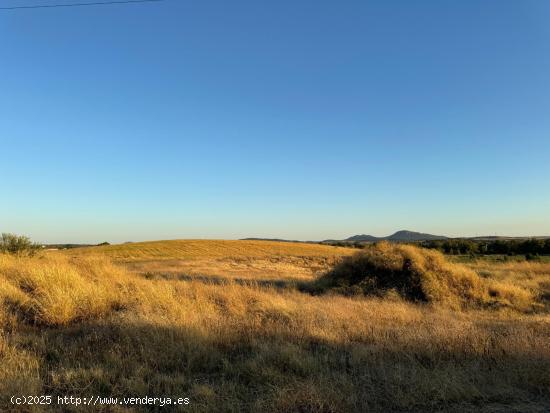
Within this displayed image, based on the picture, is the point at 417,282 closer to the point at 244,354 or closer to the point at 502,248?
the point at 244,354

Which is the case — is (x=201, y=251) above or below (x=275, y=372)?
above

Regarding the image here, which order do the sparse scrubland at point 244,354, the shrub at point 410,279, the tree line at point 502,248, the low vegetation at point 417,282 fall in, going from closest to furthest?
1. the sparse scrubland at point 244,354
2. the low vegetation at point 417,282
3. the shrub at point 410,279
4. the tree line at point 502,248

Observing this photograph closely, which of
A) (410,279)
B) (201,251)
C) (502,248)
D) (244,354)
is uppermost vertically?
(201,251)

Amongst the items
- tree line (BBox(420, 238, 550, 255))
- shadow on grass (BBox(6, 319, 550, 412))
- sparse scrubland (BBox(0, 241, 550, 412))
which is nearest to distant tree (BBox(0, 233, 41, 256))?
sparse scrubland (BBox(0, 241, 550, 412))

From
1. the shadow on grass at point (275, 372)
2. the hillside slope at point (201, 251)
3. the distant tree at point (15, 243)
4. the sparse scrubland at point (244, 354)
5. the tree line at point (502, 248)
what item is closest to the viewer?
the shadow on grass at point (275, 372)

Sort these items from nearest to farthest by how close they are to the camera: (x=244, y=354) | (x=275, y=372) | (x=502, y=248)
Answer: (x=275, y=372) → (x=244, y=354) → (x=502, y=248)

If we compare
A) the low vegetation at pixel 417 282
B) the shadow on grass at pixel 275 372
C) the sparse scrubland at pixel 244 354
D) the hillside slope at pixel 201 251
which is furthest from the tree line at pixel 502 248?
the shadow on grass at pixel 275 372

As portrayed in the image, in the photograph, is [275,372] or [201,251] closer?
[275,372]

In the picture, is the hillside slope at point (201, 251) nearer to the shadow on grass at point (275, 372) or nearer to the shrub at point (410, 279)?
the shrub at point (410, 279)

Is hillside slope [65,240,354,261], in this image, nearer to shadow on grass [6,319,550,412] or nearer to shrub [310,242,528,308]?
shrub [310,242,528,308]

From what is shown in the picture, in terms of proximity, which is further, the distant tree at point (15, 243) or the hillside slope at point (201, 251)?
the hillside slope at point (201, 251)

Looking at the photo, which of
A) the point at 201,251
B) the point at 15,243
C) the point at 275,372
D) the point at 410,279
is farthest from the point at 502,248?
the point at 275,372

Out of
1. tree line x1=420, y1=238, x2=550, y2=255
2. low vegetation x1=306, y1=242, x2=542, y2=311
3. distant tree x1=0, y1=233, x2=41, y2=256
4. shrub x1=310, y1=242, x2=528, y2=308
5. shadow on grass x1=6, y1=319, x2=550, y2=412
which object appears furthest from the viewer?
tree line x1=420, y1=238, x2=550, y2=255

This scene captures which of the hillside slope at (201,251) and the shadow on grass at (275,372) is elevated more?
the hillside slope at (201,251)
